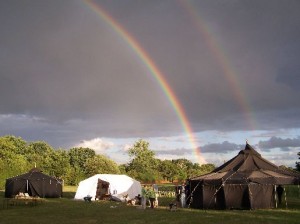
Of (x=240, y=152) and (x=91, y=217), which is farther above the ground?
(x=240, y=152)

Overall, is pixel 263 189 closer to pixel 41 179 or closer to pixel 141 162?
pixel 41 179

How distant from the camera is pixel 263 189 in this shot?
2806 centimetres

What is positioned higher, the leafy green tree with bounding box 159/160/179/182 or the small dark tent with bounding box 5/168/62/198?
the leafy green tree with bounding box 159/160/179/182

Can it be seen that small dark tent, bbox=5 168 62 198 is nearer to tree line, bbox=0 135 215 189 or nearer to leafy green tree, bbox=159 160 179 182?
tree line, bbox=0 135 215 189

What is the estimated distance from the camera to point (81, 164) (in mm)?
143750

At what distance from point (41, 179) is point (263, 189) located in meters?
27.1

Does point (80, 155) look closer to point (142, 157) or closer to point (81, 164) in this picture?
point (81, 164)

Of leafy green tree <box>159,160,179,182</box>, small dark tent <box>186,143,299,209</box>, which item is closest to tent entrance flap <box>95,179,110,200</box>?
small dark tent <box>186,143,299,209</box>

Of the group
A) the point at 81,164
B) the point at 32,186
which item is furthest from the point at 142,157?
the point at 32,186

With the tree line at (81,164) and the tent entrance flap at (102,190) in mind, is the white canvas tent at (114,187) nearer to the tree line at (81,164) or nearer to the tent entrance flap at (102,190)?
the tent entrance flap at (102,190)

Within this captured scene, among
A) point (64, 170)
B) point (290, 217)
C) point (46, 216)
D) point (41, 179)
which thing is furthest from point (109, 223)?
point (64, 170)

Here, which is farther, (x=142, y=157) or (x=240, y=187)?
(x=142, y=157)

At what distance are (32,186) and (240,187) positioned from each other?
1031 inches

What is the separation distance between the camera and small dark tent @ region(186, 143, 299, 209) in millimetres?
27641
